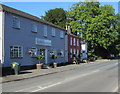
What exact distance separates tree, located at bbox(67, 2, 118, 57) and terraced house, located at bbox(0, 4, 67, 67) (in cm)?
2180

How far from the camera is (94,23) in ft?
166

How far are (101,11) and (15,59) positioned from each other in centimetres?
3701

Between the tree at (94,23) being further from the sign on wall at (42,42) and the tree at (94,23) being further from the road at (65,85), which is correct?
the road at (65,85)

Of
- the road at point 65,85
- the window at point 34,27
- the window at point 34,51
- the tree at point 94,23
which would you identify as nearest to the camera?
the road at point 65,85

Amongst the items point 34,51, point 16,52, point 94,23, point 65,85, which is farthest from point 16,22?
point 94,23

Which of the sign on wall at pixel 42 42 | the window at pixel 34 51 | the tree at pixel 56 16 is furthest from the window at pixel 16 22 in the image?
the tree at pixel 56 16

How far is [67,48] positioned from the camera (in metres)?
37.7

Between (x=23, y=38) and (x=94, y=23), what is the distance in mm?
30517

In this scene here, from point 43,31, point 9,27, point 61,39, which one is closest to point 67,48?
point 61,39

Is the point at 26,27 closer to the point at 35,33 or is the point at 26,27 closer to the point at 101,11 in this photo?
the point at 35,33

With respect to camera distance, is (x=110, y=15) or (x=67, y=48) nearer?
(x=67, y=48)

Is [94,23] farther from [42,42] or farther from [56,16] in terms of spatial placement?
[42,42]

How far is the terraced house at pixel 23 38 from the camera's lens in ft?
66.0

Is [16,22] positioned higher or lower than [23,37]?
higher
